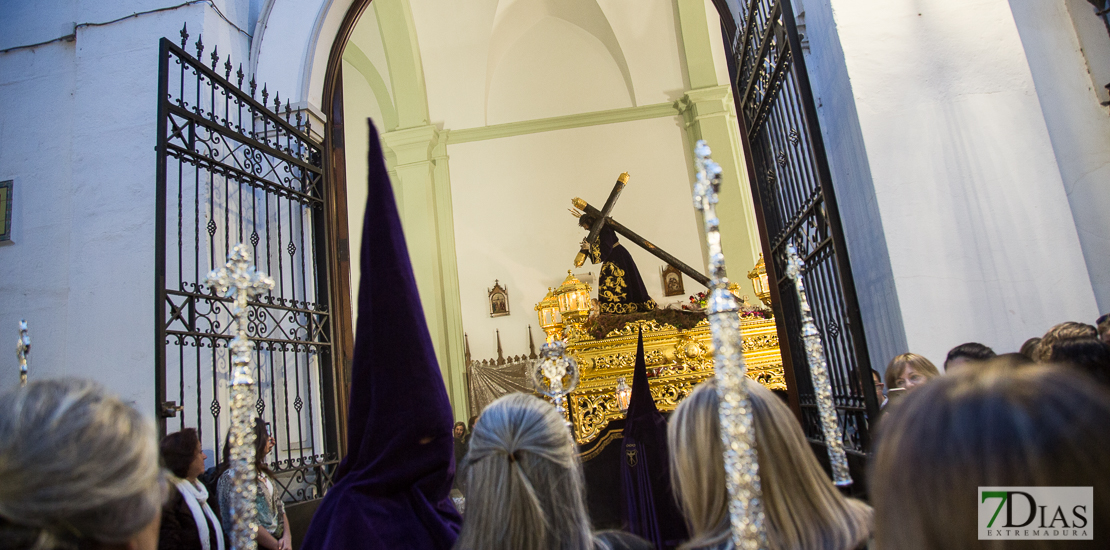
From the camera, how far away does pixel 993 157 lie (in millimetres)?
2875

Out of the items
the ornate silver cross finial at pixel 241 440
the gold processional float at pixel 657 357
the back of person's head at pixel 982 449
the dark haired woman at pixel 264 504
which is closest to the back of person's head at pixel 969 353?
the back of person's head at pixel 982 449

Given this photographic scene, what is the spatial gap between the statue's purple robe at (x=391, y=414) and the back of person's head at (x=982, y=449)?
4.00ft

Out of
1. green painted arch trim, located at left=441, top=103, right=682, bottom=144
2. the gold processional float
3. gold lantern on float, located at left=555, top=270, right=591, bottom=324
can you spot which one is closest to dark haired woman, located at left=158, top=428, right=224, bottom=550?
the gold processional float

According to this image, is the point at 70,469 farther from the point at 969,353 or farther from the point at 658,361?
the point at 658,361

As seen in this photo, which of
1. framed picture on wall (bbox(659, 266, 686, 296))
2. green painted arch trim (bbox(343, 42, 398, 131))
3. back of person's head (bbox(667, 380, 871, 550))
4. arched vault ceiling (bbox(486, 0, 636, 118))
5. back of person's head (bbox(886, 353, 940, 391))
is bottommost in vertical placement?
back of person's head (bbox(667, 380, 871, 550))

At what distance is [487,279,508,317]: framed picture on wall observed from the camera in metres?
11.6

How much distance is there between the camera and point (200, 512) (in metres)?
2.87

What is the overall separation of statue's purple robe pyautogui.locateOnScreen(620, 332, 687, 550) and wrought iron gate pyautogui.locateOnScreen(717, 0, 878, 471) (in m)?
0.90

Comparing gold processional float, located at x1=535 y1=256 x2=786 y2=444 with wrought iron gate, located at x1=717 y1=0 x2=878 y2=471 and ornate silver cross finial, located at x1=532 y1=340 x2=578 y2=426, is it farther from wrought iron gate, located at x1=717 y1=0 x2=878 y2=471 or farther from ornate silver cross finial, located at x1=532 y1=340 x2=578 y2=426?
ornate silver cross finial, located at x1=532 y1=340 x2=578 y2=426

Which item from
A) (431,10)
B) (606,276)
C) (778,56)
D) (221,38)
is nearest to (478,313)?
(606,276)

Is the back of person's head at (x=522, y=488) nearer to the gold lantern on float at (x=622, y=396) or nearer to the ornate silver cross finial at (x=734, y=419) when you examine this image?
the ornate silver cross finial at (x=734, y=419)

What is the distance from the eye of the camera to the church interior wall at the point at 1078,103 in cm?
279

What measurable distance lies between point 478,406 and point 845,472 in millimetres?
9260

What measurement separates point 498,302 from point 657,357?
4411 mm
